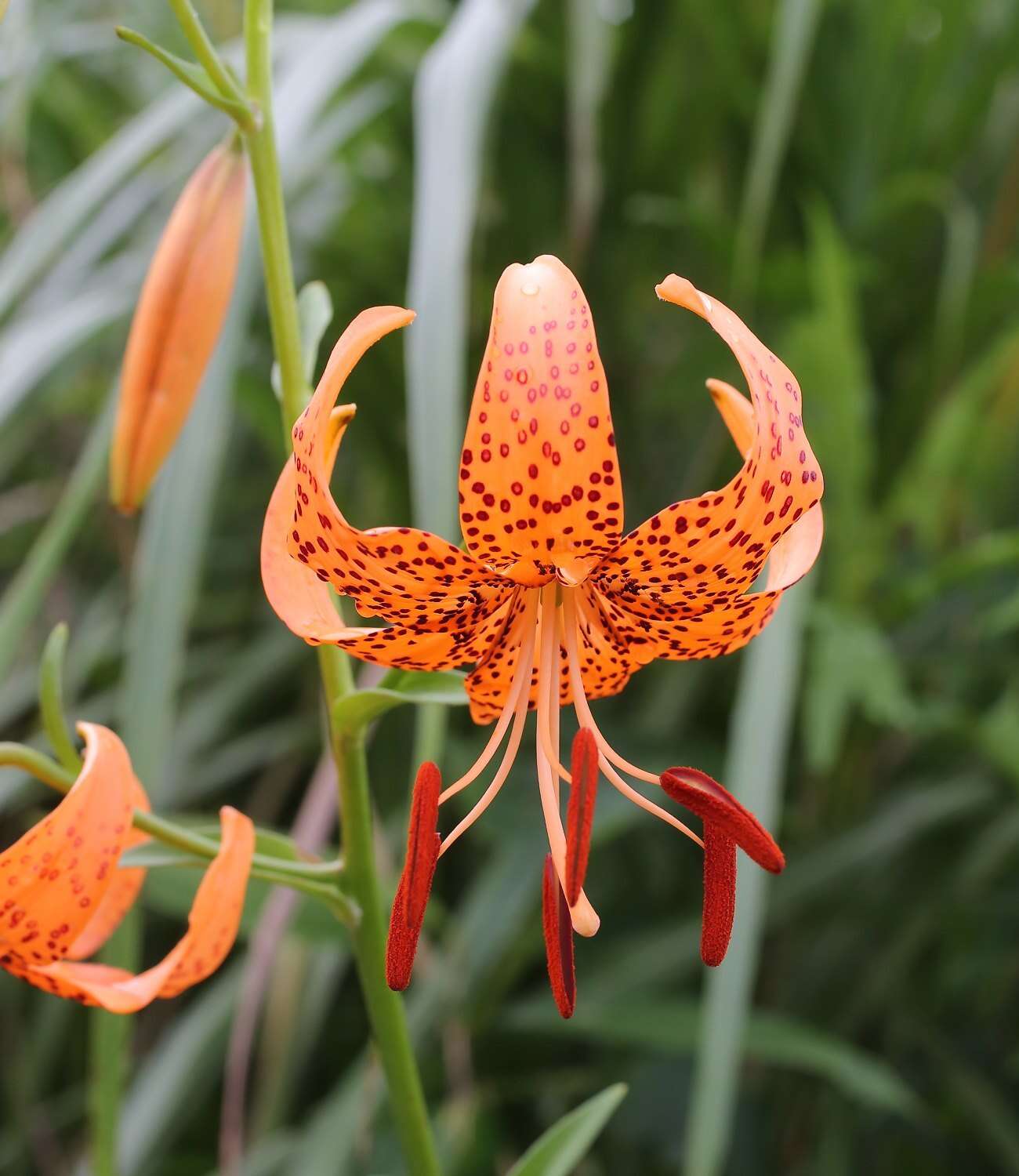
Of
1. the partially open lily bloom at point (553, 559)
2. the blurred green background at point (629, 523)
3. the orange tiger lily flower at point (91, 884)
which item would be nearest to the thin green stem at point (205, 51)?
the partially open lily bloom at point (553, 559)

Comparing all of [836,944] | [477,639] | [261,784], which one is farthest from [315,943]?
[477,639]

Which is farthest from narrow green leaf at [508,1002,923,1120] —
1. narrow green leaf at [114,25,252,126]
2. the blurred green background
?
narrow green leaf at [114,25,252,126]

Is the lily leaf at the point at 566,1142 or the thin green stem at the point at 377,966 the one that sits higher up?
the thin green stem at the point at 377,966

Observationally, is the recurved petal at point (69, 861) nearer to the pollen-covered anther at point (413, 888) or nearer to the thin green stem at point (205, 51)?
the pollen-covered anther at point (413, 888)

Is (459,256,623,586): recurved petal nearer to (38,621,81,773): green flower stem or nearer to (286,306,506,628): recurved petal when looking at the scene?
(286,306,506,628): recurved petal

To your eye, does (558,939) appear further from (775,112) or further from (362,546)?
(775,112)

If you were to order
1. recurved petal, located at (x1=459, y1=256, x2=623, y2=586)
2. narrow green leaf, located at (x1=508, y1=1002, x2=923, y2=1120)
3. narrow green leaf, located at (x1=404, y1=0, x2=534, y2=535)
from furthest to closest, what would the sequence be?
narrow green leaf, located at (x1=508, y1=1002, x2=923, y2=1120) < narrow green leaf, located at (x1=404, y1=0, x2=534, y2=535) < recurved petal, located at (x1=459, y1=256, x2=623, y2=586)
